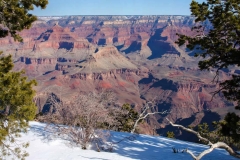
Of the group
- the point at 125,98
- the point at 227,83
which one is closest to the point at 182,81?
the point at 125,98

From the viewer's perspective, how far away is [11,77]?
790 centimetres

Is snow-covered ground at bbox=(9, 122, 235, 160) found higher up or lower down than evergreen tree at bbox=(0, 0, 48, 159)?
lower down

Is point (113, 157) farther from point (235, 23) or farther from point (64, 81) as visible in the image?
point (64, 81)

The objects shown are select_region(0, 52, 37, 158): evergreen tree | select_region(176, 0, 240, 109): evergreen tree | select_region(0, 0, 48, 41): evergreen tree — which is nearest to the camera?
select_region(0, 52, 37, 158): evergreen tree

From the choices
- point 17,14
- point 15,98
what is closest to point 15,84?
point 15,98

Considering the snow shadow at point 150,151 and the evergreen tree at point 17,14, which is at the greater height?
the evergreen tree at point 17,14

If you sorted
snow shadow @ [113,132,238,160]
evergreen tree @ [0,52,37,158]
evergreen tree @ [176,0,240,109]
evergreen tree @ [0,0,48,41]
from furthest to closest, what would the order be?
snow shadow @ [113,132,238,160] → evergreen tree @ [176,0,240,109] → evergreen tree @ [0,0,48,41] → evergreen tree @ [0,52,37,158]

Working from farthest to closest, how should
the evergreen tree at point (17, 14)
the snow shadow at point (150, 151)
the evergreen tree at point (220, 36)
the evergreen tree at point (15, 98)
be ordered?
1. the snow shadow at point (150, 151)
2. the evergreen tree at point (220, 36)
3. the evergreen tree at point (17, 14)
4. the evergreen tree at point (15, 98)

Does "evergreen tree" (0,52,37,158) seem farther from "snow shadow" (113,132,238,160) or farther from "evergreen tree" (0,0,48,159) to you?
"snow shadow" (113,132,238,160)

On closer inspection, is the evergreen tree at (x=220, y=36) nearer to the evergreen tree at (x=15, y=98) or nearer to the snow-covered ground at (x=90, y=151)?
the snow-covered ground at (x=90, y=151)

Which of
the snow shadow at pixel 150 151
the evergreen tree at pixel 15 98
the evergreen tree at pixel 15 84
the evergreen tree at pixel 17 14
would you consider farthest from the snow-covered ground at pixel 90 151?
the evergreen tree at pixel 17 14

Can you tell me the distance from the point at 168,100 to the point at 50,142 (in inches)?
5005

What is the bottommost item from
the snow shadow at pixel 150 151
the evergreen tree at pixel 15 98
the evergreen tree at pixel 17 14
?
the snow shadow at pixel 150 151

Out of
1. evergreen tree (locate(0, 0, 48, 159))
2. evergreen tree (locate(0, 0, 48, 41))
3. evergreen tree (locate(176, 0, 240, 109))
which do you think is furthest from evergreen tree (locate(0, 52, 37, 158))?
evergreen tree (locate(176, 0, 240, 109))
